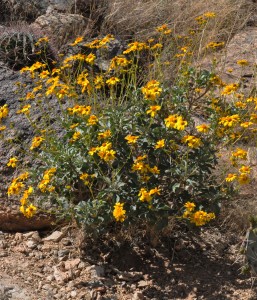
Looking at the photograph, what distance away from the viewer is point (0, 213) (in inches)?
161

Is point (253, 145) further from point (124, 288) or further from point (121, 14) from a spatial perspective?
point (121, 14)

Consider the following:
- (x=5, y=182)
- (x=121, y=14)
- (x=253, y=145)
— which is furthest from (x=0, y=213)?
(x=121, y=14)

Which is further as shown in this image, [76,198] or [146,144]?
[76,198]

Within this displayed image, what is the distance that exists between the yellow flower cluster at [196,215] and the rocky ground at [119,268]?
0.54 metres

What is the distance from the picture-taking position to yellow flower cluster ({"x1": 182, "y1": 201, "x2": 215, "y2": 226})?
10.9ft

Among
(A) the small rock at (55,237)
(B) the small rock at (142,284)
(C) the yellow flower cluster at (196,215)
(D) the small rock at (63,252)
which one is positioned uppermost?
(C) the yellow flower cluster at (196,215)

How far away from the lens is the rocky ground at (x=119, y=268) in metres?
3.54

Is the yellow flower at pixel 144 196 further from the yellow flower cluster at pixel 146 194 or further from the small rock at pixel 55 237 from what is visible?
the small rock at pixel 55 237

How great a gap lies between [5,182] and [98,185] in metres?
0.78

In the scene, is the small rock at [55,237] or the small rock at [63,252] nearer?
the small rock at [63,252]

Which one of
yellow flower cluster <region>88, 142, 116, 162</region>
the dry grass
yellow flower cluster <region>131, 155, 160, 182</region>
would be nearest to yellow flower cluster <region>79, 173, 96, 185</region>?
yellow flower cluster <region>88, 142, 116, 162</region>

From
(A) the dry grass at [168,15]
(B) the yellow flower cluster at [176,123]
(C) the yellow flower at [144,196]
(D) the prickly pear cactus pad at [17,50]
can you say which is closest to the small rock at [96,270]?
(C) the yellow flower at [144,196]

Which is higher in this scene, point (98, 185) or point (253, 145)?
point (98, 185)

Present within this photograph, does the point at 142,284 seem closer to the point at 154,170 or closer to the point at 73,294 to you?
the point at 73,294
